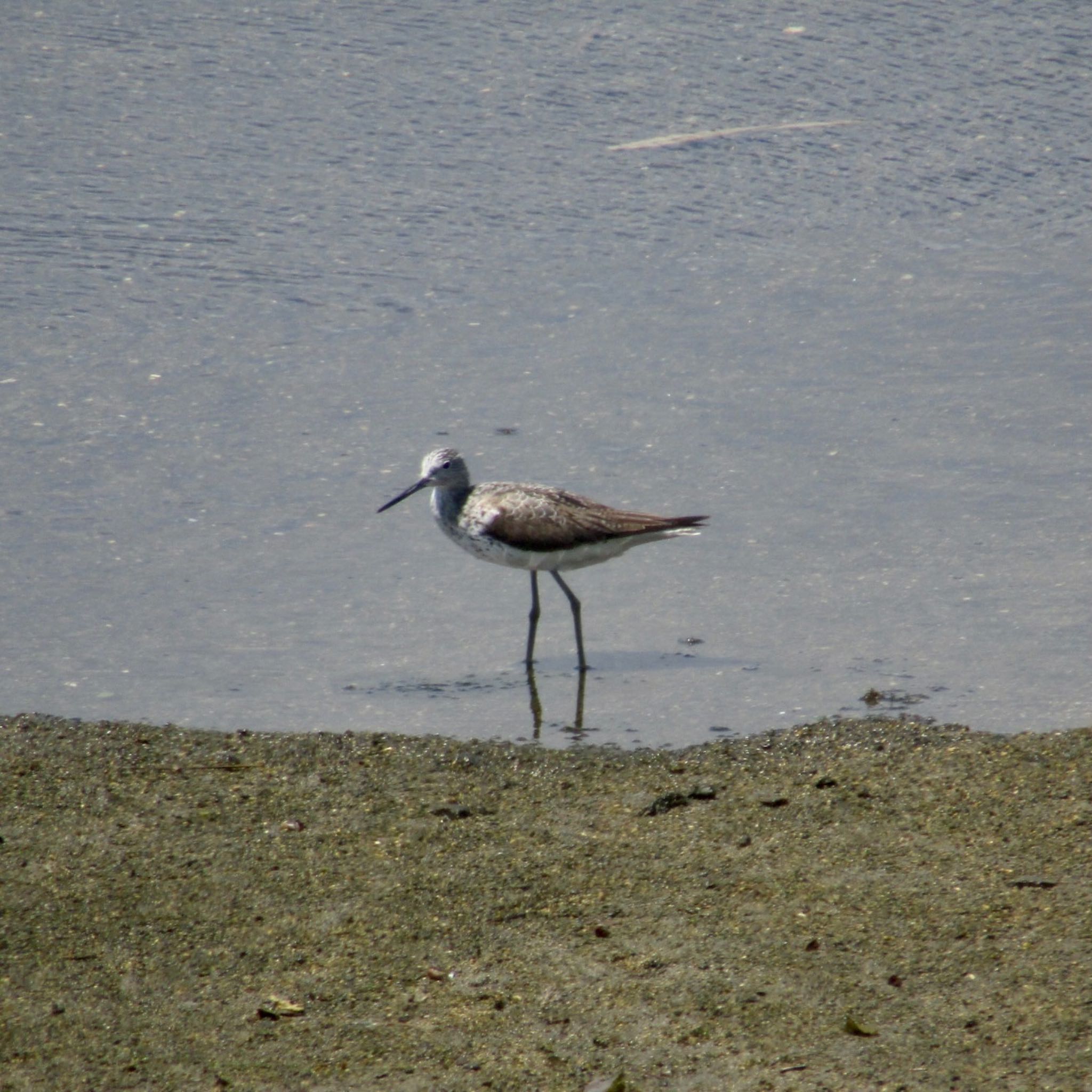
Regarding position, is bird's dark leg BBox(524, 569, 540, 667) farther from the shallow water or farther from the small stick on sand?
the small stick on sand

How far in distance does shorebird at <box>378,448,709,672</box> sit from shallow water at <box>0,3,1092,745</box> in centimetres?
26

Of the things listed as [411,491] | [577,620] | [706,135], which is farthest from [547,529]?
[706,135]

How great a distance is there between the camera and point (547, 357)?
887 cm

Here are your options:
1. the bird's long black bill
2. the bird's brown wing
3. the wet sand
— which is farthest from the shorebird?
the wet sand

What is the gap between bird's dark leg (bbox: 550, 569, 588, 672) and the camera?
6656mm

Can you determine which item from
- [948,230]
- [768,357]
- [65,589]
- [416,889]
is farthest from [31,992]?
[948,230]

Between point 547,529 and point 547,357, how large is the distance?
2144 millimetres

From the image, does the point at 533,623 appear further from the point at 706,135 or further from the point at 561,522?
the point at 706,135

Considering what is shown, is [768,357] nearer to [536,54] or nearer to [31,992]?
[536,54]

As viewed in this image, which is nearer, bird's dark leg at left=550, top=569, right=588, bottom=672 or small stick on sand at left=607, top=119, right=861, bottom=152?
bird's dark leg at left=550, top=569, right=588, bottom=672

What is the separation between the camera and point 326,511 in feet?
25.0

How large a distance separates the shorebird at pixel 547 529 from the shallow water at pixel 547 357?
259mm

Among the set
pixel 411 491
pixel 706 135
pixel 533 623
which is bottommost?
pixel 533 623

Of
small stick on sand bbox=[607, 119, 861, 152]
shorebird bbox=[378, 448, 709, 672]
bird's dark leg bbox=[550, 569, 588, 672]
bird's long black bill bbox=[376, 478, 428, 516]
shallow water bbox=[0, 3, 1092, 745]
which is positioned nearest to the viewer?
shallow water bbox=[0, 3, 1092, 745]
